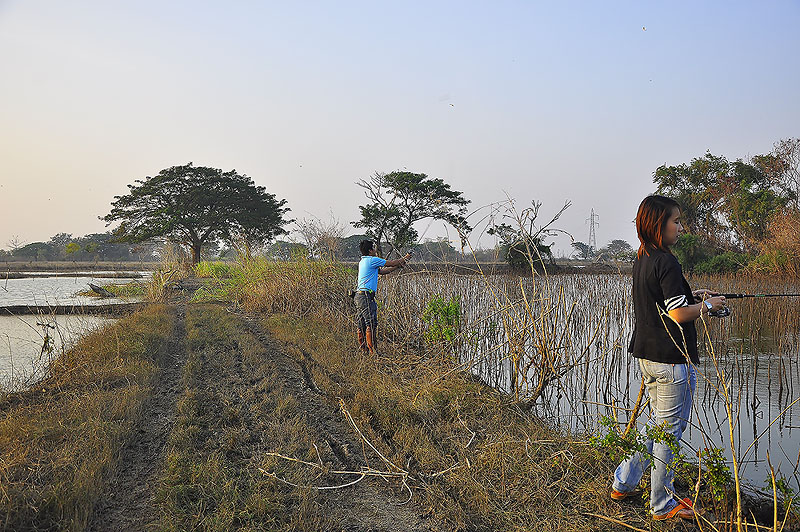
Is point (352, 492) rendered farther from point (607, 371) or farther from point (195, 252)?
point (195, 252)

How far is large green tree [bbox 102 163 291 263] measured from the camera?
92.1 ft

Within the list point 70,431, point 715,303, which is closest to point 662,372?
point 715,303

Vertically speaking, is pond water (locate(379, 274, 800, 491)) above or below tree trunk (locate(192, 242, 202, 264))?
below

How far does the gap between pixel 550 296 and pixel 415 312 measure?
3.75 metres

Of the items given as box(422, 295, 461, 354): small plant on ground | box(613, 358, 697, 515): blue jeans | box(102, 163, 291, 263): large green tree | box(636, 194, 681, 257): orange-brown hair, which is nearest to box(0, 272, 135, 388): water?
box(422, 295, 461, 354): small plant on ground

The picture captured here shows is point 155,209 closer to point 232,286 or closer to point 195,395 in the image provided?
point 232,286

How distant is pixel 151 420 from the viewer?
4.59 meters

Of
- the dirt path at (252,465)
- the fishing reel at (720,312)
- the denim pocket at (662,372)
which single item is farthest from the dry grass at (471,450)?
the fishing reel at (720,312)

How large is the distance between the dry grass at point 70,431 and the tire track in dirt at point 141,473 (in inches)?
3.0

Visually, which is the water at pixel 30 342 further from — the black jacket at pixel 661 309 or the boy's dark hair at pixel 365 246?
the black jacket at pixel 661 309

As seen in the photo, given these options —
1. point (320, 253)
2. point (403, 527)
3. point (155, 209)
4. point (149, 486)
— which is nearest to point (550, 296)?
point (403, 527)

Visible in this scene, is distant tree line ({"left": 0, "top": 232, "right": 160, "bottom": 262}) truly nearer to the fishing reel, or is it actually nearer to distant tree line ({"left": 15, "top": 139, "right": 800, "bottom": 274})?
distant tree line ({"left": 15, "top": 139, "right": 800, "bottom": 274})

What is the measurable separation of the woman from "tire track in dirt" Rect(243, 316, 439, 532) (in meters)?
1.24

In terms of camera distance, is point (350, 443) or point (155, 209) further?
point (155, 209)
